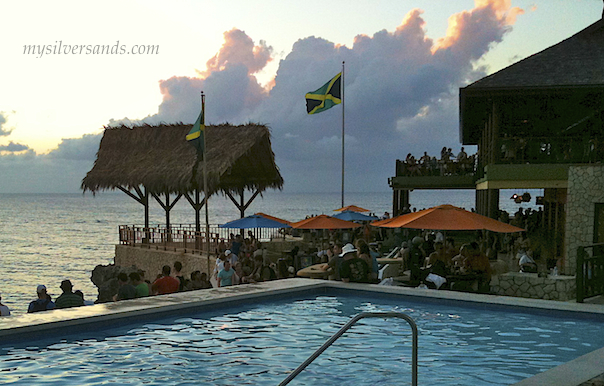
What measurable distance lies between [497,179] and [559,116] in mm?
7221

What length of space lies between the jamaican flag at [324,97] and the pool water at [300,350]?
14.8 meters

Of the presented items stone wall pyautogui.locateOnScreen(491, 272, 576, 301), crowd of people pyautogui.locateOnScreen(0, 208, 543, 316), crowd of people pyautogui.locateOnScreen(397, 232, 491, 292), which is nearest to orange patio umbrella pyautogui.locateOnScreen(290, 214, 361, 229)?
crowd of people pyautogui.locateOnScreen(0, 208, 543, 316)

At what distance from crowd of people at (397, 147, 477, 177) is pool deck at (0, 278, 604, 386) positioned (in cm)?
1617

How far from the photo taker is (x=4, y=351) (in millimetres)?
7352

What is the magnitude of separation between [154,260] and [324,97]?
9454mm

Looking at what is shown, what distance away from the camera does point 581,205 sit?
14477mm

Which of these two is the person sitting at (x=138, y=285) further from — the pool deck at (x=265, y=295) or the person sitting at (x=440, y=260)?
the person sitting at (x=440, y=260)

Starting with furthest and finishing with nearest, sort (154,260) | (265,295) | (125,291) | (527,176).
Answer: (154,260)
(527,176)
(265,295)
(125,291)

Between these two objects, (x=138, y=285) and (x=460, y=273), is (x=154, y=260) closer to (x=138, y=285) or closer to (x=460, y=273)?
(x=138, y=285)

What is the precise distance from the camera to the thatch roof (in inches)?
999

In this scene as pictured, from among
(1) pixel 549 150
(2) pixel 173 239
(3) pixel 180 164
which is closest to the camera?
(1) pixel 549 150

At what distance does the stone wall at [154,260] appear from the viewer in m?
22.0

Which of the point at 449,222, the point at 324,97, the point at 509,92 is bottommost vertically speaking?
the point at 449,222

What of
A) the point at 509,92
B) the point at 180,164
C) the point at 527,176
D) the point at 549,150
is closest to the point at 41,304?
the point at 527,176
